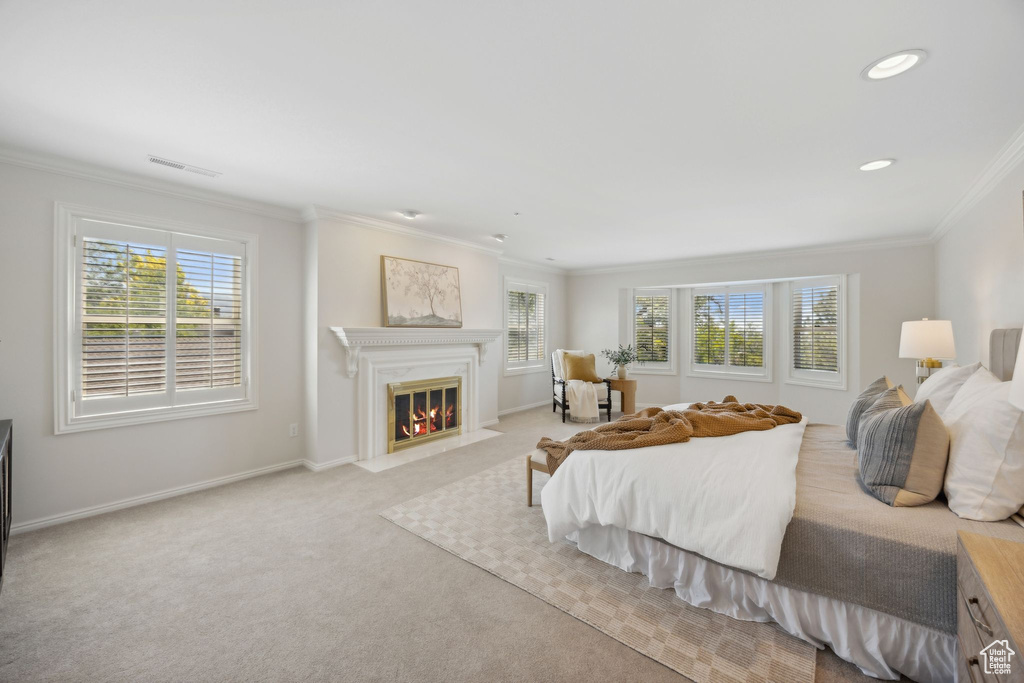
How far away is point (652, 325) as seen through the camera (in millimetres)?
7188

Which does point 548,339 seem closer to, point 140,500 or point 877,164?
point 877,164

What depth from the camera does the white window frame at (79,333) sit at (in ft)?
9.60

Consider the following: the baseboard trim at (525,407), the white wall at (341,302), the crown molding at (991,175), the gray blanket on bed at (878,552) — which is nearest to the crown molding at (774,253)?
the crown molding at (991,175)

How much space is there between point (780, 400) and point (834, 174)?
13.3ft

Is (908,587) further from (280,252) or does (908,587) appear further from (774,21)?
(280,252)

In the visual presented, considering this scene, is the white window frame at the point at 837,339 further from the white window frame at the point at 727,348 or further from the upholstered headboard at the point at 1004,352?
the upholstered headboard at the point at 1004,352

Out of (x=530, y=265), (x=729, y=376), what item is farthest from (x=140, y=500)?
(x=729, y=376)

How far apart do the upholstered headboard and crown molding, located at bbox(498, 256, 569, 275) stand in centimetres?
493

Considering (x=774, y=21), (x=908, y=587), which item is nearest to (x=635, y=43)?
(x=774, y=21)

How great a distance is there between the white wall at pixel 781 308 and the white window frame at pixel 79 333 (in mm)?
5371

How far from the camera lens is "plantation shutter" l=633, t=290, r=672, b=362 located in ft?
A: 23.3

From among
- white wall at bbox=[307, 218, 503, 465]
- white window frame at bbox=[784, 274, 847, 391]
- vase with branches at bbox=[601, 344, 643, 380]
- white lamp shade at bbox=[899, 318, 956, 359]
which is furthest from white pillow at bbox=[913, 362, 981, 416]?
white wall at bbox=[307, 218, 503, 465]

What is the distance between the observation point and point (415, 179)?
10.5 feet

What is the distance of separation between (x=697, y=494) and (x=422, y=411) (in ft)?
11.4
